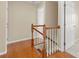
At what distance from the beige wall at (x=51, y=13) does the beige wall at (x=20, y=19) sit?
0.67 m

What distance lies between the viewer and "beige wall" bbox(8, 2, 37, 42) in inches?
196

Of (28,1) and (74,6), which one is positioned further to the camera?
(28,1)

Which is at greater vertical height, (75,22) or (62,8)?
(62,8)

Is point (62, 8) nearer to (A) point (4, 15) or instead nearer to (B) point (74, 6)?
(B) point (74, 6)

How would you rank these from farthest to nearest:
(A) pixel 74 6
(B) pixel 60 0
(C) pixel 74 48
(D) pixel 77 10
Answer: (D) pixel 77 10, (A) pixel 74 6, (C) pixel 74 48, (B) pixel 60 0

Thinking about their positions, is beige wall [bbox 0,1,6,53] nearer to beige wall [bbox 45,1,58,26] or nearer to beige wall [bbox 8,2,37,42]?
beige wall [bbox 8,2,37,42]

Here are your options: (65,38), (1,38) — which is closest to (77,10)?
(65,38)

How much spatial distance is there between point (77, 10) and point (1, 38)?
3477 millimetres

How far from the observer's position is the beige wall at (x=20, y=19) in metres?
4.99

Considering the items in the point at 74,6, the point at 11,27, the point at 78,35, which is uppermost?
the point at 74,6

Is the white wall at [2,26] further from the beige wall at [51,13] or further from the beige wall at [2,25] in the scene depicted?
the beige wall at [51,13]

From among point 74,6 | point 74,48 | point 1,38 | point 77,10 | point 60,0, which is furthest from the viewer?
point 77,10

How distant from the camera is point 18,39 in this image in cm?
530

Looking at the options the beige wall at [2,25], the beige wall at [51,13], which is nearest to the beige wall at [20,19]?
the beige wall at [51,13]
